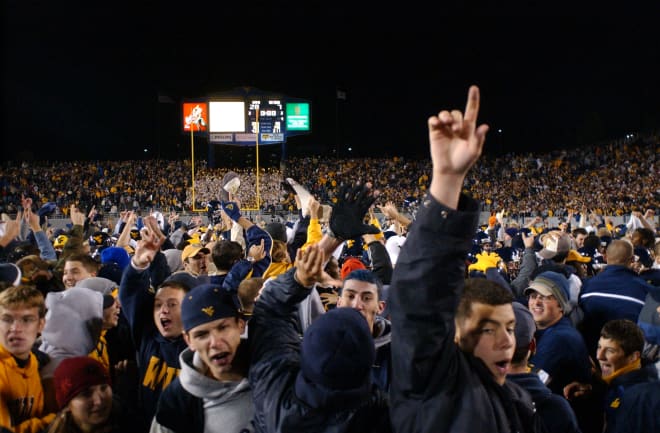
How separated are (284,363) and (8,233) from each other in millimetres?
4293

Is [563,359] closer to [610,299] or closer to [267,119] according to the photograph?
[610,299]

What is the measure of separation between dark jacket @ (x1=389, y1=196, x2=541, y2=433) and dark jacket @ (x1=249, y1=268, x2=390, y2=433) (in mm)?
240

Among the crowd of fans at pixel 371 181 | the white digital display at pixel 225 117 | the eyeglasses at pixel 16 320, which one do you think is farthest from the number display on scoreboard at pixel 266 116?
the eyeglasses at pixel 16 320

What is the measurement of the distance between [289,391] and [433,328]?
60cm

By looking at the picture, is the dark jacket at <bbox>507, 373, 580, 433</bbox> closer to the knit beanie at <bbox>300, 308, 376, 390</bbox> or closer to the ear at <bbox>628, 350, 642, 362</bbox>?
the knit beanie at <bbox>300, 308, 376, 390</bbox>

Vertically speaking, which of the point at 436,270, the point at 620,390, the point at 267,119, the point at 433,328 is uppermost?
the point at 267,119

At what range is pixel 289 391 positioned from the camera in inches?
65.1

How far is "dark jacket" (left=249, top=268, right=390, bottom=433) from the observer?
156 cm

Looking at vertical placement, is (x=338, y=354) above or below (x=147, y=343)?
above

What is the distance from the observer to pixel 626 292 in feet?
12.4

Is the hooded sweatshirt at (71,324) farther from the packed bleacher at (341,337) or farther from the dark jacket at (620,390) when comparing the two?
the dark jacket at (620,390)

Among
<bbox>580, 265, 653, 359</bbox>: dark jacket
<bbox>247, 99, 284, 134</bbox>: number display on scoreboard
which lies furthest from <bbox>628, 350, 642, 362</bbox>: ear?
<bbox>247, 99, 284, 134</bbox>: number display on scoreboard

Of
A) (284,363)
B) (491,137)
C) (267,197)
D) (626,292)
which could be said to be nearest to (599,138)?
(491,137)

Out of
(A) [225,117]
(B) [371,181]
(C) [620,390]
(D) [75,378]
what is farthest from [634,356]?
(A) [225,117]
